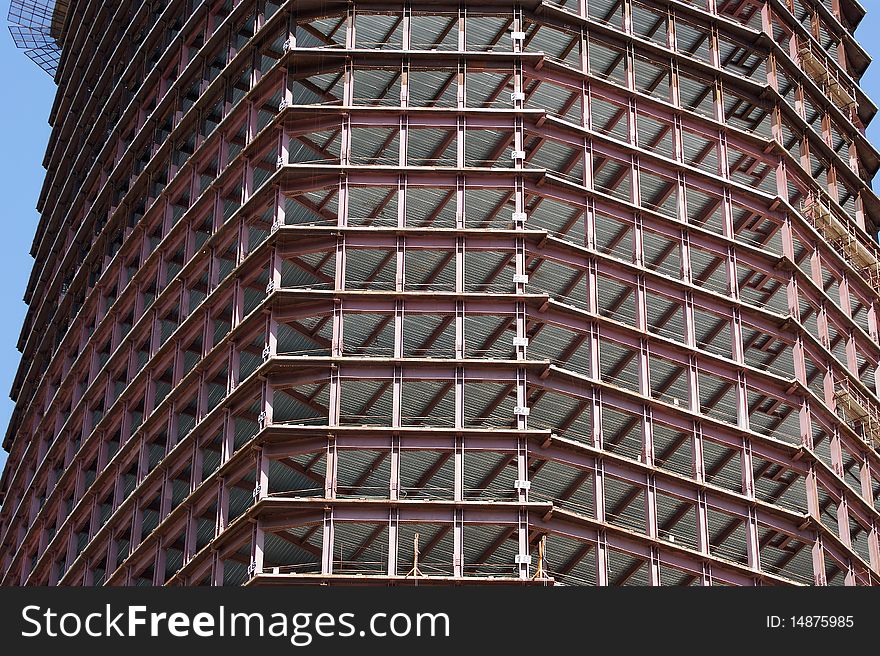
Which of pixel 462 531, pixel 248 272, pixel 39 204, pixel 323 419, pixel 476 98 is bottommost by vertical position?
pixel 462 531

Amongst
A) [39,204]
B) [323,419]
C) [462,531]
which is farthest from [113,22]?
[462,531]

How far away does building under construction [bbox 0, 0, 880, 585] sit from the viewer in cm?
8669

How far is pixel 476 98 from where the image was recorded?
3797 inches

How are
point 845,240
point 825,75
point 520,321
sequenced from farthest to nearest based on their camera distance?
point 825,75
point 845,240
point 520,321

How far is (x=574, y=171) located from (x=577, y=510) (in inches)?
624

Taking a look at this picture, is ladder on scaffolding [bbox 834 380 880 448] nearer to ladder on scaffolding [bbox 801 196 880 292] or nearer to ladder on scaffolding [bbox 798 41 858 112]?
ladder on scaffolding [bbox 801 196 880 292]

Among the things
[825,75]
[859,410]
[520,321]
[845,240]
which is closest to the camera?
[520,321]

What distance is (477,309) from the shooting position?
3494 inches

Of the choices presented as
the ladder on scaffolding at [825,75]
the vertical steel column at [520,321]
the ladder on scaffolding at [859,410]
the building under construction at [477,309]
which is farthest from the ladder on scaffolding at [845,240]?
the vertical steel column at [520,321]

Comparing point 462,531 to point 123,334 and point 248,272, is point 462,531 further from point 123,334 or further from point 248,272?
point 123,334

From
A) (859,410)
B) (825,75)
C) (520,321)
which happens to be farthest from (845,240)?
(520,321)

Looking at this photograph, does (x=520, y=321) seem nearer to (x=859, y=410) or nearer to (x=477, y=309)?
(x=477, y=309)

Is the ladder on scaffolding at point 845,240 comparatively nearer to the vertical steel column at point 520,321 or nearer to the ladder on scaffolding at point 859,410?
the ladder on scaffolding at point 859,410

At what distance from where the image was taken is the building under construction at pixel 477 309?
86.7 meters
